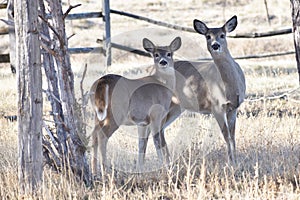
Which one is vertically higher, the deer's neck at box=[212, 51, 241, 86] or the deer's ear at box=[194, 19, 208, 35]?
the deer's ear at box=[194, 19, 208, 35]

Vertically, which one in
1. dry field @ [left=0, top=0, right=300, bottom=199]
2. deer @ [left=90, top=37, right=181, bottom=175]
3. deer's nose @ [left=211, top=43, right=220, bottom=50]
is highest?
deer's nose @ [left=211, top=43, right=220, bottom=50]

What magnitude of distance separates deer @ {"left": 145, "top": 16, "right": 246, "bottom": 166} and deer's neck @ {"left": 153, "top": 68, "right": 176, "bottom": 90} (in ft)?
0.64

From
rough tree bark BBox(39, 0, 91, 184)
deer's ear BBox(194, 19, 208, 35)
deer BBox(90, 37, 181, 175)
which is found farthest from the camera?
deer's ear BBox(194, 19, 208, 35)

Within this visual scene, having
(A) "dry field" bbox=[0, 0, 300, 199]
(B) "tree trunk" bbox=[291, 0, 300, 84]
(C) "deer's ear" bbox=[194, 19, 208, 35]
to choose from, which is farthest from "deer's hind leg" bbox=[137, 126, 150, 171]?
(B) "tree trunk" bbox=[291, 0, 300, 84]

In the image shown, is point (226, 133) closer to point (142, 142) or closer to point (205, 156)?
point (205, 156)

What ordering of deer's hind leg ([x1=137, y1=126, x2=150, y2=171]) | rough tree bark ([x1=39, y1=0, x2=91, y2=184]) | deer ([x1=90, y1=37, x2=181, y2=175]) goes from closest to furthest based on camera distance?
1. rough tree bark ([x1=39, y1=0, x2=91, y2=184])
2. deer ([x1=90, y1=37, x2=181, y2=175])
3. deer's hind leg ([x1=137, y1=126, x2=150, y2=171])

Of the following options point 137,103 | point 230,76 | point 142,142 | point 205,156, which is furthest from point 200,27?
point 205,156

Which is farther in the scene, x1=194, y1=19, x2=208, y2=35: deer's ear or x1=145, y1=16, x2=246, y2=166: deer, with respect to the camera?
x1=194, y1=19, x2=208, y2=35: deer's ear

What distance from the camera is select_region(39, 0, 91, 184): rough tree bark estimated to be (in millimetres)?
5859

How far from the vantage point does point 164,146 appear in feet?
26.7

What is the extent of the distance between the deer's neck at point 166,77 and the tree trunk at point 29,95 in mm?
2946

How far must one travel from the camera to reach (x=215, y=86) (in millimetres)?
8305

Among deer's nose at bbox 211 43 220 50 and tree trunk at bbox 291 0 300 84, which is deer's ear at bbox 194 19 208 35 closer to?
deer's nose at bbox 211 43 220 50

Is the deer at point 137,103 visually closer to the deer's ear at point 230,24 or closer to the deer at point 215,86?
the deer at point 215,86
